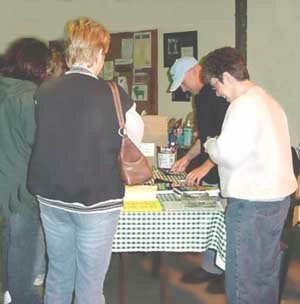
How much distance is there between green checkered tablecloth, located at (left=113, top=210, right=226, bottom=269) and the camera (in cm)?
216

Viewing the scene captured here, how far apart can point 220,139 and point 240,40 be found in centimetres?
235

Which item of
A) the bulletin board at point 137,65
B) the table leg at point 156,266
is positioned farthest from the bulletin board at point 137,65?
the table leg at point 156,266

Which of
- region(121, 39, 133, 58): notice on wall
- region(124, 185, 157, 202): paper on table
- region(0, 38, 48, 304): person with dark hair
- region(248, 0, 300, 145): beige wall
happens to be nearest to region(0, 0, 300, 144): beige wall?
region(248, 0, 300, 145): beige wall

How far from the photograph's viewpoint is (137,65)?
183 inches

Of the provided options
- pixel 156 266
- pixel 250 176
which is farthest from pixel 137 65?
pixel 250 176

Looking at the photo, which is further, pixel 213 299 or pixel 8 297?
pixel 213 299

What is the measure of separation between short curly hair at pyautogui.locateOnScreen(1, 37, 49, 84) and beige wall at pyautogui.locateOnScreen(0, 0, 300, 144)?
7.48 feet

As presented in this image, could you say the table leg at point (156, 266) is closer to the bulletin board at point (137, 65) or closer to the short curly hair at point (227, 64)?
the short curly hair at point (227, 64)

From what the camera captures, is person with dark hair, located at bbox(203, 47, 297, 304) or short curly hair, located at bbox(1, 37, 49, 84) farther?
short curly hair, located at bbox(1, 37, 49, 84)

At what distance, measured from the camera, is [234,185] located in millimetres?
1995

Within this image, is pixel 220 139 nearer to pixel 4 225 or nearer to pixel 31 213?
pixel 31 213

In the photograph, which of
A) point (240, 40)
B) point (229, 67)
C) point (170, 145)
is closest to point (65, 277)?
point (229, 67)

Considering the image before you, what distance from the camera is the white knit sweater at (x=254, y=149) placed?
1.92 metres

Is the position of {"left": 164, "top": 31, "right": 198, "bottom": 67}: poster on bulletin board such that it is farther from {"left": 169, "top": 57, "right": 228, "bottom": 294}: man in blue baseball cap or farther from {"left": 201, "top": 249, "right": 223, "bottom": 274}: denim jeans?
Answer: {"left": 201, "top": 249, "right": 223, "bottom": 274}: denim jeans
